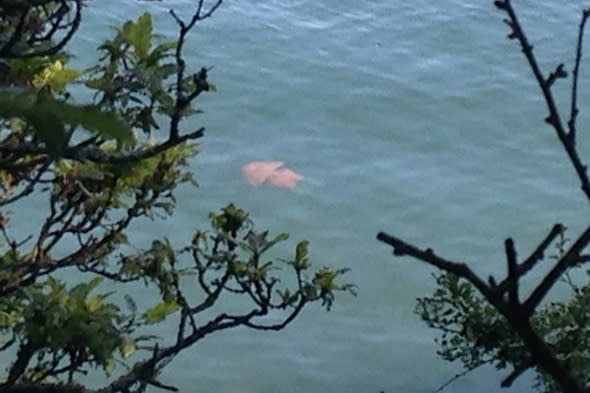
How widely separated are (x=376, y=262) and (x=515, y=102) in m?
1.68

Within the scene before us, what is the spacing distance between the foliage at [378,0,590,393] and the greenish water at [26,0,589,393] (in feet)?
3.85

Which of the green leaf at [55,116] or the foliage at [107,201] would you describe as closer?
the green leaf at [55,116]

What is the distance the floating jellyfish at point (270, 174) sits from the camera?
17.8ft

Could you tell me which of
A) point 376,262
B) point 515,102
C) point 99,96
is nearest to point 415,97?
point 515,102

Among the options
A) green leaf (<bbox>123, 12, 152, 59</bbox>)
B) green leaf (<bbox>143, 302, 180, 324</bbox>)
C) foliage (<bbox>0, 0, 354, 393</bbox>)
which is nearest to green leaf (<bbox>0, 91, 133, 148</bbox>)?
foliage (<bbox>0, 0, 354, 393</bbox>)

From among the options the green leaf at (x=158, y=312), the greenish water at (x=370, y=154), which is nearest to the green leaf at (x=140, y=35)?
the green leaf at (x=158, y=312)

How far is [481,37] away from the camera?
7078 millimetres

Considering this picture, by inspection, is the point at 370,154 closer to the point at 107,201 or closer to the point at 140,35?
the point at 107,201

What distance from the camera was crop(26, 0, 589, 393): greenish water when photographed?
4.57m

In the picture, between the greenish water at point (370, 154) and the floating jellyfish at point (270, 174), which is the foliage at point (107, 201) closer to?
the greenish water at point (370, 154)

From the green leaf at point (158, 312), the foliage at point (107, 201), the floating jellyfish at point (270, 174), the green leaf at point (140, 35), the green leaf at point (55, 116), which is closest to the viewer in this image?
the green leaf at point (55, 116)

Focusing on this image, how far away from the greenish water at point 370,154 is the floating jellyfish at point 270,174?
1.8 inches

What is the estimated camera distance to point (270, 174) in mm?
5504

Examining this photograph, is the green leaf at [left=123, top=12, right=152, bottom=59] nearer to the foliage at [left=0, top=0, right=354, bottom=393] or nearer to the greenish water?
the foliage at [left=0, top=0, right=354, bottom=393]
